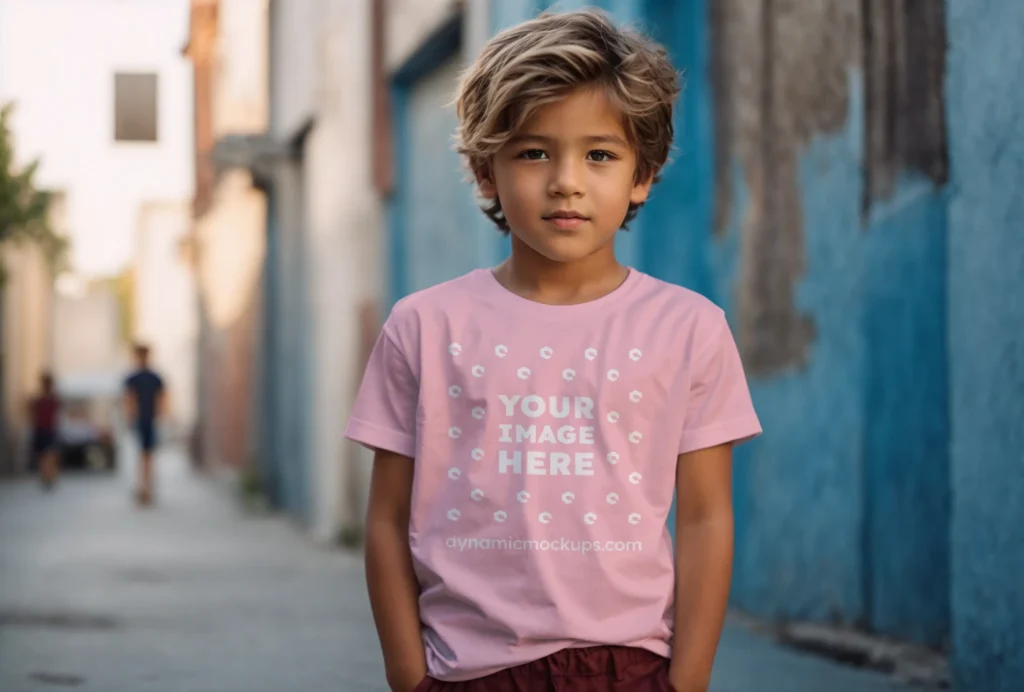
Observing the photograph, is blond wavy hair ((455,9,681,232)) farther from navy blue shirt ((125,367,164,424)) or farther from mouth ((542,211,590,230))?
navy blue shirt ((125,367,164,424))

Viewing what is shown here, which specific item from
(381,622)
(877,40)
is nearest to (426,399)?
(381,622)

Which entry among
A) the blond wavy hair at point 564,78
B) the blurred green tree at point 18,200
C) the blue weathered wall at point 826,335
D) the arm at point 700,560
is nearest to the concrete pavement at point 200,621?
the blue weathered wall at point 826,335

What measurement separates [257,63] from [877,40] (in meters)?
16.2

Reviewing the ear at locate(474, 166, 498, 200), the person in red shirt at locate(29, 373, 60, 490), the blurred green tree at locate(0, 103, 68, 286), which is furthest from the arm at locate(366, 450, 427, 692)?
the person in red shirt at locate(29, 373, 60, 490)

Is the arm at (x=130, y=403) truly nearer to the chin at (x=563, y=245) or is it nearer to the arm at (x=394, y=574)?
the arm at (x=394, y=574)

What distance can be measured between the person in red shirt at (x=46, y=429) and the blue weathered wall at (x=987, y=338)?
19850 mm

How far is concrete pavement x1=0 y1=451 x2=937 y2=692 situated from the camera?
543 centimetres

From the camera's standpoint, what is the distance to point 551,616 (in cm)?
202

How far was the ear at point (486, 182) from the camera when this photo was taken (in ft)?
7.47

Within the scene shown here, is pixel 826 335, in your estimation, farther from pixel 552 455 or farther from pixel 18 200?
pixel 18 200

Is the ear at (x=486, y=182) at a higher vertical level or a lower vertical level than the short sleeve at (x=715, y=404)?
higher

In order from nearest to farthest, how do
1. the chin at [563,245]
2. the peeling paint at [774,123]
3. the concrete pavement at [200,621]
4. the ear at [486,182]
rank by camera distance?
the chin at [563,245]
the ear at [486,182]
the concrete pavement at [200,621]
the peeling paint at [774,123]

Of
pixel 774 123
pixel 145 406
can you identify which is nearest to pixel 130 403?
pixel 145 406

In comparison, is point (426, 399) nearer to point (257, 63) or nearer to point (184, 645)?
point (184, 645)
